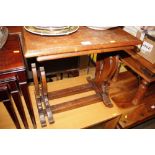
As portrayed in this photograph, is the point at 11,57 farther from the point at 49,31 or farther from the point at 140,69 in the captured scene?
the point at 140,69

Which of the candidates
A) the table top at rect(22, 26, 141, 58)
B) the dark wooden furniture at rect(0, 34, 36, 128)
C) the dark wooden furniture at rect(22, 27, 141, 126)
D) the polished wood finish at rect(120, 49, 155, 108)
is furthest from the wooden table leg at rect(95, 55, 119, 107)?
the dark wooden furniture at rect(0, 34, 36, 128)

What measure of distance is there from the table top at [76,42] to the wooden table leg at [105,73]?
253mm

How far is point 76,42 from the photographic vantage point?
28.1 inches

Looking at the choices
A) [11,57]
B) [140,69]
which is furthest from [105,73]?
[11,57]

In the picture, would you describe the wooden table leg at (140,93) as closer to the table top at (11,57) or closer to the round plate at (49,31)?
the round plate at (49,31)

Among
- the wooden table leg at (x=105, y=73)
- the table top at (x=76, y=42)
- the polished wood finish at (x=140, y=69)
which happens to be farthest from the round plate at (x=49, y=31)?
the polished wood finish at (x=140, y=69)

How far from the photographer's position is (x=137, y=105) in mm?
1210

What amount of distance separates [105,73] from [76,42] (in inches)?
20.7

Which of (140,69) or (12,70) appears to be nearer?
(12,70)

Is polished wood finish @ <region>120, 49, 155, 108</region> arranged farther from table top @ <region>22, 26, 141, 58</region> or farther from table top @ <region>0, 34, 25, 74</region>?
table top @ <region>0, 34, 25, 74</region>
